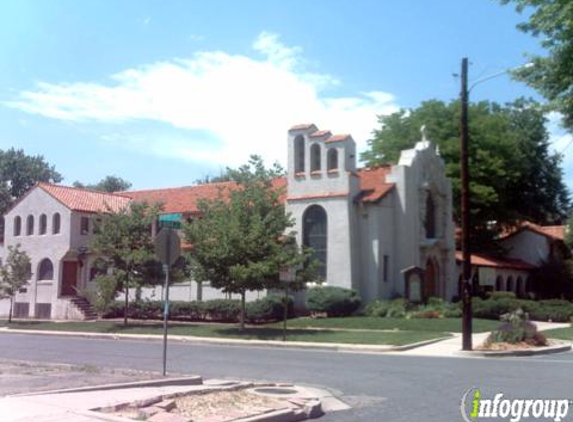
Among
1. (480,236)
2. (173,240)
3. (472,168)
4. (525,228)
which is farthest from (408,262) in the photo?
(173,240)

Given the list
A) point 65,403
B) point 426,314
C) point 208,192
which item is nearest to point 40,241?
point 208,192

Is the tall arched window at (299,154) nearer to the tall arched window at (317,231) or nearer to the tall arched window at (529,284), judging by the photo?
the tall arched window at (317,231)

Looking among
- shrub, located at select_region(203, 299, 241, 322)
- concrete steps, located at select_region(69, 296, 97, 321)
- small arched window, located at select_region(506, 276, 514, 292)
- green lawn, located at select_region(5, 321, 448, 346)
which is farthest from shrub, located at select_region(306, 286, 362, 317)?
small arched window, located at select_region(506, 276, 514, 292)

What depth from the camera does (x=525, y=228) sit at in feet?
177

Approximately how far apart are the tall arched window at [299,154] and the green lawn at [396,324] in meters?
8.32

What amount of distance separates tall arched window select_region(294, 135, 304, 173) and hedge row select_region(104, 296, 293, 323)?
273 inches

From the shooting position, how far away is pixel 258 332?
28.4 m

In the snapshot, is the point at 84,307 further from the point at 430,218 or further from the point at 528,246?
the point at 528,246

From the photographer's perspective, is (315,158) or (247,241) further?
(315,158)

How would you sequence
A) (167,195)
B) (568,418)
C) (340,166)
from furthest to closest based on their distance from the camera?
1. (167,195)
2. (340,166)
3. (568,418)

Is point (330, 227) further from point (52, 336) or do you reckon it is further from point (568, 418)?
point (568, 418)

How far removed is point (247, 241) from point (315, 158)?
981 centimetres

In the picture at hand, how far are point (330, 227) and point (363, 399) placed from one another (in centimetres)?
2357

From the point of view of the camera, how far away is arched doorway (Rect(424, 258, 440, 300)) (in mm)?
39938
